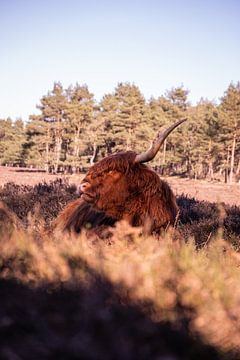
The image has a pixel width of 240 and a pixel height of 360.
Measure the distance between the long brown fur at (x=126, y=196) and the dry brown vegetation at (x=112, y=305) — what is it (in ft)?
9.02

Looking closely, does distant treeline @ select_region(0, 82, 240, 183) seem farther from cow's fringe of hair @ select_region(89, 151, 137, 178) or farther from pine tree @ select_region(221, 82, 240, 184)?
cow's fringe of hair @ select_region(89, 151, 137, 178)

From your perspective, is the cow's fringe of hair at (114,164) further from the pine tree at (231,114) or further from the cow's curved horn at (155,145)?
the pine tree at (231,114)

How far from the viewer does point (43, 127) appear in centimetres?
6781

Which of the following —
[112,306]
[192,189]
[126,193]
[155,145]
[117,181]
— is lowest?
[192,189]

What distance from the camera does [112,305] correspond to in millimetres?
1587

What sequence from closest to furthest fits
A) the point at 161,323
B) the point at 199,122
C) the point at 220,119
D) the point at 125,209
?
the point at 161,323, the point at 125,209, the point at 220,119, the point at 199,122

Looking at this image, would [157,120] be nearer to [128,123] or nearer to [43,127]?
[128,123]

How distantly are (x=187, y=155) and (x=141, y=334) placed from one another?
7050cm

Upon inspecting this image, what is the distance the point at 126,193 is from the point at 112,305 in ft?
12.0

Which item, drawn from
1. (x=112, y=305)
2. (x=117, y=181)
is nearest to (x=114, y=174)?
(x=117, y=181)

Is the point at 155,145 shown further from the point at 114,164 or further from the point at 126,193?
the point at 126,193

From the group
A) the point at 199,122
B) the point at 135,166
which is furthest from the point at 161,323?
the point at 199,122

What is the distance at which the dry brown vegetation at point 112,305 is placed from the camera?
53.7 inches

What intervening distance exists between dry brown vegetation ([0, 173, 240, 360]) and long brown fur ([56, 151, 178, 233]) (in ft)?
9.02
